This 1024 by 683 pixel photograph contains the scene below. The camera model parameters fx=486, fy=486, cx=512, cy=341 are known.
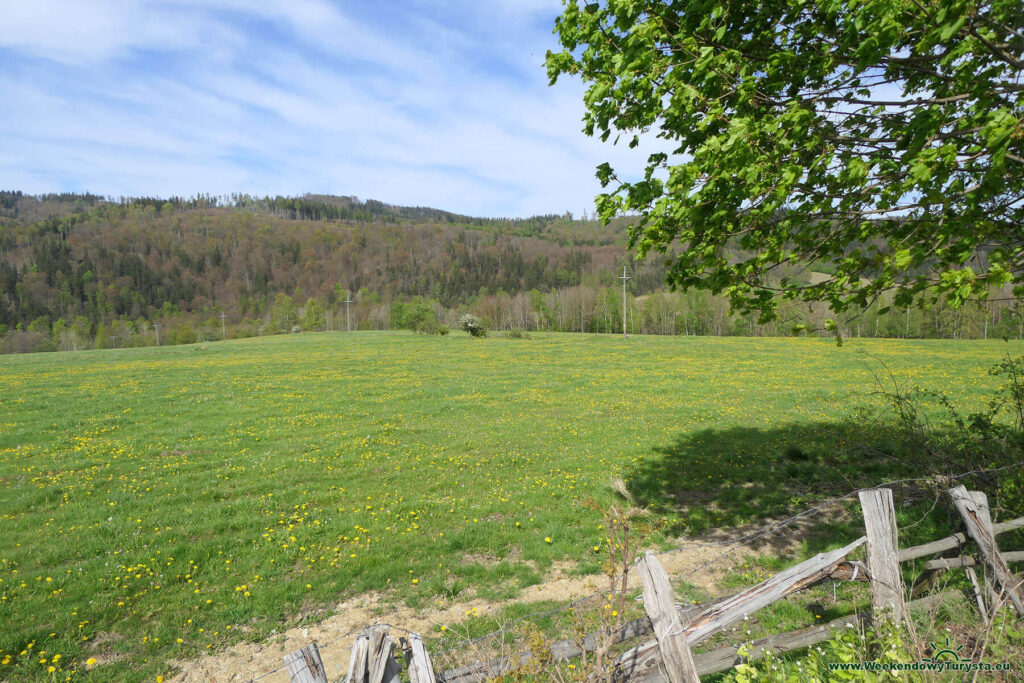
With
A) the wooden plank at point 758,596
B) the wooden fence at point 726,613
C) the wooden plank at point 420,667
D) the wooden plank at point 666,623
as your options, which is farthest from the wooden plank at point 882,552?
the wooden plank at point 420,667

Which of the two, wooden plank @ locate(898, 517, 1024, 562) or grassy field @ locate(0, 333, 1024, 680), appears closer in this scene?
wooden plank @ locate(898, 517, 1024, 562)

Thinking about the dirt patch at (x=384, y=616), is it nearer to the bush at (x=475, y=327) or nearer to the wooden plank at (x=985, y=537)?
the wooden plank at (x=985, y=537)

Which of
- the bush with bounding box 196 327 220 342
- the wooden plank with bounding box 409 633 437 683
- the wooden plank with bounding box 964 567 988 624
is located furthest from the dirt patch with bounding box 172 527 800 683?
the bush with bounding box 196 327 220 342

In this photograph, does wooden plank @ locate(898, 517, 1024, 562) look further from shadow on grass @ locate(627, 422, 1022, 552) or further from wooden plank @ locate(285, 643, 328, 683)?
wooden plank @ locate(285, 643, 328, 683)

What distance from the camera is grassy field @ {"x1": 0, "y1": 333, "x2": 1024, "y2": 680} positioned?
7.21 meters

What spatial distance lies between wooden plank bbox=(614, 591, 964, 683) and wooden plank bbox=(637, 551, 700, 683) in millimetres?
230

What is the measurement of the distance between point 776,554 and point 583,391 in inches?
692

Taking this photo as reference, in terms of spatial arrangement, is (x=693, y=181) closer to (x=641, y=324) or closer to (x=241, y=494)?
(x=241, y=494)

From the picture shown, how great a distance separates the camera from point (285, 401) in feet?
78.1

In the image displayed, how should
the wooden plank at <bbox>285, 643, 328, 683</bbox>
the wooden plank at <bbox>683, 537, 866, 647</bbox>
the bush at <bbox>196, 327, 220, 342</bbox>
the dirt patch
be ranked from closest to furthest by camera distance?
1. the wooden plank at <bbox>285, 643, 328, 683</bbox>
2. the wooden plank at <bbox>683, 537, 866, 647</bbox>
3. the dirt patch
4. the bush at <bbox>196, 327, 220, 342</bbox>

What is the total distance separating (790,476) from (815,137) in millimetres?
9281

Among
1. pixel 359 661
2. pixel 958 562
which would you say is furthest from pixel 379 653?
pixel 958 562

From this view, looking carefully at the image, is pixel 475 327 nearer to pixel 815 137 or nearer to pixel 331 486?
pixel 331 486

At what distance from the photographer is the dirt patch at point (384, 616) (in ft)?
19.4
